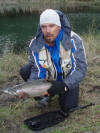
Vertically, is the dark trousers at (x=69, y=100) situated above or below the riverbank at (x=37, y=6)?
above

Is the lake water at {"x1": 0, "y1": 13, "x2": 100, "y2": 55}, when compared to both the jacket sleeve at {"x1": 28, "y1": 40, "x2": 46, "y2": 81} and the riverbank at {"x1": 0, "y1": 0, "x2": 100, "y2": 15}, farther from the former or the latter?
the jacket sleeve at {"x1": 28, "y1": 40, "x2": 46, "y2": 81}

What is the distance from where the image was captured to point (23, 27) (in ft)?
52.3

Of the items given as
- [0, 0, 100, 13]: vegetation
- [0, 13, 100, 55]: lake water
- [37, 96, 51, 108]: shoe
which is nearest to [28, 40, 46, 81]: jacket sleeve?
[37, 96, 51, 108]: shoe

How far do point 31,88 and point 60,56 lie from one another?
1.96ft

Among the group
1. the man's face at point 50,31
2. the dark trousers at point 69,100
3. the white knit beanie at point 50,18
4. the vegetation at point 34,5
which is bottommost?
the vegetation at point 34,5

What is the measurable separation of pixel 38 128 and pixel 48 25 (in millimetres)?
1239

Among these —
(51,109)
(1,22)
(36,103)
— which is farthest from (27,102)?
(1,22)

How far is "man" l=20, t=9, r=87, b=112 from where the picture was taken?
3070mm

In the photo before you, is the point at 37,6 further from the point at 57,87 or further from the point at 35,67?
the point at 57,87

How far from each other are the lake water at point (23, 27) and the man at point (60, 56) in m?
7.47

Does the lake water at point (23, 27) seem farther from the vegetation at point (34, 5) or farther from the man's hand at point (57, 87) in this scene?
the man's hand at point (57, 87)

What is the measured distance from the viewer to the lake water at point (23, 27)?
38.7 feet

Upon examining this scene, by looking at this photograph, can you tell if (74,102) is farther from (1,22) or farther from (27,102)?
(1,22)

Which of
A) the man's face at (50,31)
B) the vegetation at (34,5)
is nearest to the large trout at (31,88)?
the man's face at (50,31)
